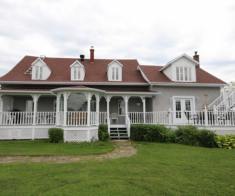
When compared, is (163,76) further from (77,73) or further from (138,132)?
(77,73)

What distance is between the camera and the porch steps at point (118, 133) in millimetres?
13009

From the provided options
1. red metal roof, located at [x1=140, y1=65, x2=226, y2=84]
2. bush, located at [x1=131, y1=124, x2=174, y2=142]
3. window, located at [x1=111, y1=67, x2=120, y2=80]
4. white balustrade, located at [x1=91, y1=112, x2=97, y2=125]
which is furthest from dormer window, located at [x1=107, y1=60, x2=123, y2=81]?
bush, located at [x1=131, y1=124, x2=174, y2=142]

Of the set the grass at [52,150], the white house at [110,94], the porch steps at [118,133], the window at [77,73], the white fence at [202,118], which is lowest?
the grass at [52,150]

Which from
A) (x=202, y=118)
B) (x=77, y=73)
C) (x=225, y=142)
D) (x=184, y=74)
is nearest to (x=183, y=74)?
(x=184, y=74)

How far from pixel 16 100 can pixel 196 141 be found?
14112 millimetres

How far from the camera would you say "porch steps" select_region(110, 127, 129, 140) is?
13.0 meters

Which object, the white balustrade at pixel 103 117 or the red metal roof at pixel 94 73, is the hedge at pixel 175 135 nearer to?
the white balustrade at pixel 103 117

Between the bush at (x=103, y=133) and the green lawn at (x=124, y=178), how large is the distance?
5727mm

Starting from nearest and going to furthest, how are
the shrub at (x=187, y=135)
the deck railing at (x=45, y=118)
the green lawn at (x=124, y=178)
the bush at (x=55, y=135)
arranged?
the green lawn at (x=124, y=178)
the shrub at (x=187, y=135)
the bush at (x=55, y=135)
the deck railing at (x=45, y=118)

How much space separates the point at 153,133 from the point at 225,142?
404 centimetres

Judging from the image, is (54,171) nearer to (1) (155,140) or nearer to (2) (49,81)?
(1) (155,140)

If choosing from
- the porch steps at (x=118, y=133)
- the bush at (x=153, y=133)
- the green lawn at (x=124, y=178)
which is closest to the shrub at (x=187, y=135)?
the bush at (x=153, y=133)

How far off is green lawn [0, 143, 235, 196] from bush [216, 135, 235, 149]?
11.8 feet

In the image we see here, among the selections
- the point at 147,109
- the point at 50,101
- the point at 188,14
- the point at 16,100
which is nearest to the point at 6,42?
the point at 16,100
